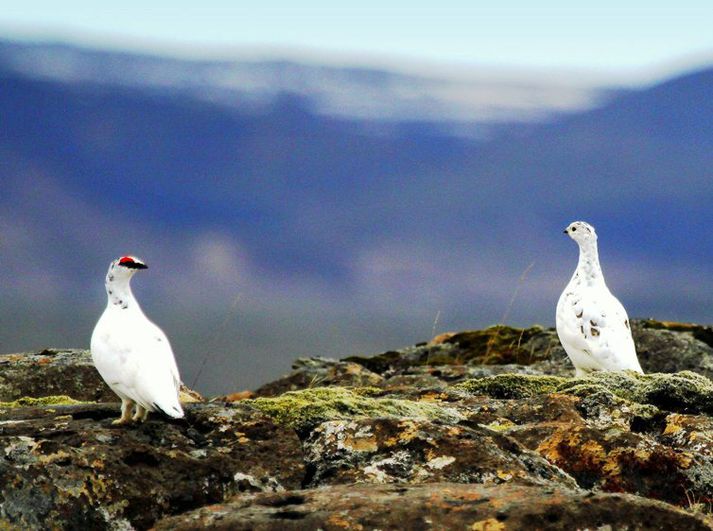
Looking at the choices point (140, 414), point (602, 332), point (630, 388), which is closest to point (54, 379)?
point (140, 414)

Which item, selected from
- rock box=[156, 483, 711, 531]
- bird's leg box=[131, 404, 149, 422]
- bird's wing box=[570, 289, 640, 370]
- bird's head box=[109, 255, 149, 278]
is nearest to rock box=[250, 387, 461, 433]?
bird's leg box=[131, 404, 149, 422]

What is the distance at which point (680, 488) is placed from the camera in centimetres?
923

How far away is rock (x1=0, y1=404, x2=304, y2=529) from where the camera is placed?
290 inches

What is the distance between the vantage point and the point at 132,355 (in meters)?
8.70

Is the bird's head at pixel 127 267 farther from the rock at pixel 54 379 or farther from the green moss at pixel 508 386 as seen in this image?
the rock at pixel 54 379

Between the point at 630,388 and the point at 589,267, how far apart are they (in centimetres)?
418

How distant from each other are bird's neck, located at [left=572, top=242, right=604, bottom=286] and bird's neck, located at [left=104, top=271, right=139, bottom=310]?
887 centimetres

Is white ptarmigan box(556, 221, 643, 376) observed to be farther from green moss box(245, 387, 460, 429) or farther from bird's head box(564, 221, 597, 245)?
green moss box(245, 387, 460, 429)

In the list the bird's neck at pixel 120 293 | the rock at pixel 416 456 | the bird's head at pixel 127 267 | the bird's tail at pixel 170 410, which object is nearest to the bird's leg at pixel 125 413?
the bird's tail at pixel 170 410

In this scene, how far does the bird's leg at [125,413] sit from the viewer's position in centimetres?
848

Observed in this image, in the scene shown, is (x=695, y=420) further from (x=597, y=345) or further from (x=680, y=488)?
(x=597, y=345)

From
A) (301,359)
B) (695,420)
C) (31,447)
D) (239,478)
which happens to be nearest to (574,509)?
(239,478)

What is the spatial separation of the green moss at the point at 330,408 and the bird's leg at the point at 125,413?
113cm

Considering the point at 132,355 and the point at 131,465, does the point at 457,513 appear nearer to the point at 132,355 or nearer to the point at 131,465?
the point at 131,465
